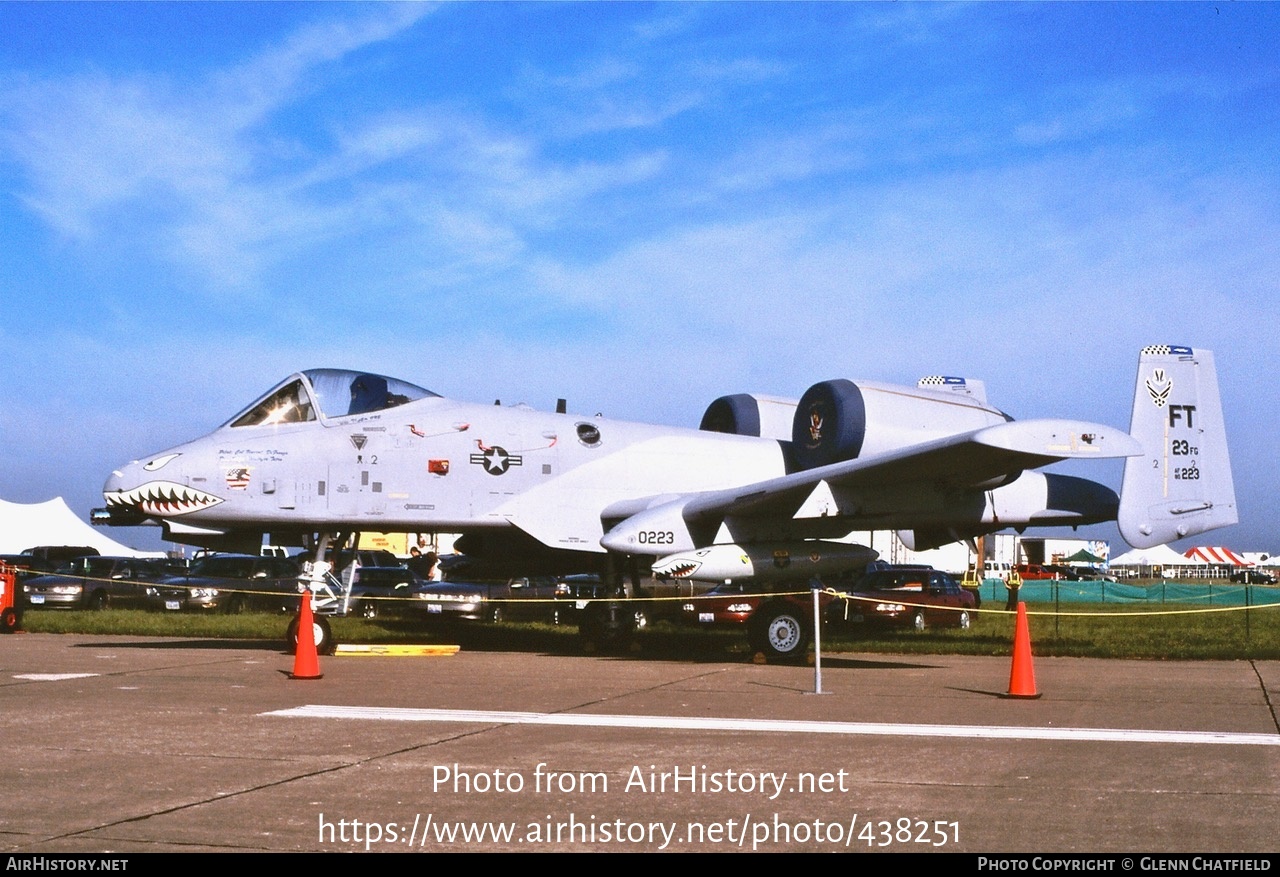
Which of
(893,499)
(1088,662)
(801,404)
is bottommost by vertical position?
(1088,662)

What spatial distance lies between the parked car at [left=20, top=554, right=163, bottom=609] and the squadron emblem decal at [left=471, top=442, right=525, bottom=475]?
15.5 metres

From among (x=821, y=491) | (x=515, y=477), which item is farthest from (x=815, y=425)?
(x=515, y=477)

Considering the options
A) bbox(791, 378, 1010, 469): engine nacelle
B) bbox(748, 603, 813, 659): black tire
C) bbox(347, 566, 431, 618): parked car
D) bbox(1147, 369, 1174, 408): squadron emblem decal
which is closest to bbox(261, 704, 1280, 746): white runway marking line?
bbox(748, 603, 813, 659): black tire

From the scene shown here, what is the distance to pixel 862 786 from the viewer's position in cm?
689

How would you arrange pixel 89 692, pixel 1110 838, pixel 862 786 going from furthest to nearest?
pixel 89 692
pixel 862 786
pixel 1110 838

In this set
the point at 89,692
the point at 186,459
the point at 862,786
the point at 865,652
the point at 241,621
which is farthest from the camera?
the point at 241,621

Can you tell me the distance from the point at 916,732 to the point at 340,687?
5695mm

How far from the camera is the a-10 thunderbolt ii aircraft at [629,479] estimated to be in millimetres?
14844

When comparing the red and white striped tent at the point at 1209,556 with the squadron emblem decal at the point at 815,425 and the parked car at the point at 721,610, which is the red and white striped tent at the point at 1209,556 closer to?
the parked car at the point at 721,610

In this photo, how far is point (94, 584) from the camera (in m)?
30.6

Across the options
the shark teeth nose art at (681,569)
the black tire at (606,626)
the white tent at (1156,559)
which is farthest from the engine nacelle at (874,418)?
the white tent at (1156,559)

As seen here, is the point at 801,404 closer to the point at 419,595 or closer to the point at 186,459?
the point at 186,459

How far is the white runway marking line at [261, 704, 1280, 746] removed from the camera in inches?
353

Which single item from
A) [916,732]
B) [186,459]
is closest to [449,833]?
[916,732]
